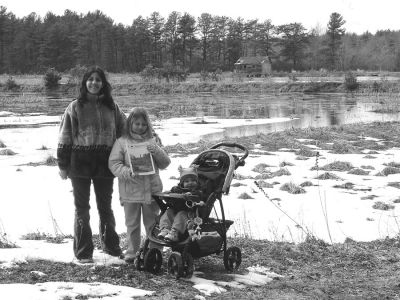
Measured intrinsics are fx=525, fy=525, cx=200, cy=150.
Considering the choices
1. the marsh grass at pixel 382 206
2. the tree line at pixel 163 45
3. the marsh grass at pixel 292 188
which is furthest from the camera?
the tree line at pixel 163 45

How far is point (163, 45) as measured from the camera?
97.3m

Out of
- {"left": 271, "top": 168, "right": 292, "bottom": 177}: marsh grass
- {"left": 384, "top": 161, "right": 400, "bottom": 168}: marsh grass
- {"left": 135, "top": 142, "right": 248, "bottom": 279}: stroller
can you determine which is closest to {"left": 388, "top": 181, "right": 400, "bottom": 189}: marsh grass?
{"left": 384, "top": 161, "right": 400, "bottom": 168}: marsh grass

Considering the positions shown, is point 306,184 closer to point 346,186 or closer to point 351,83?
point 346,186

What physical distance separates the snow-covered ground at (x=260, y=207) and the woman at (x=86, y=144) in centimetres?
39

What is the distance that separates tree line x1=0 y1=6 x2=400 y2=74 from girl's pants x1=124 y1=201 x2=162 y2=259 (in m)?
83.9

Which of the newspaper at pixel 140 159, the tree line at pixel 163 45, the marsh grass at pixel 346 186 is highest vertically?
the tree line at pixel 163 45

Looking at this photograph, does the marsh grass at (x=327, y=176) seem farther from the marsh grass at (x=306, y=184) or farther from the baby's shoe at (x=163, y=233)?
the baby's shoe at (x=163, y=233)

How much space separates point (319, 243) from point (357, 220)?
5.40 ft

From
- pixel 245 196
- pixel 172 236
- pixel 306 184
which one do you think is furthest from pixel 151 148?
pixel 306 184

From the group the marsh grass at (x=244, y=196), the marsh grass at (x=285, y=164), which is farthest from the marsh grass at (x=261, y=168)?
the marsh grass at (x=244, y=196)

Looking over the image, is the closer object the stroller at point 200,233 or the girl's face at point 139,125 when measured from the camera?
the stroller at point 200,233

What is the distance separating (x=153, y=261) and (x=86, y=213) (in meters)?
0.92

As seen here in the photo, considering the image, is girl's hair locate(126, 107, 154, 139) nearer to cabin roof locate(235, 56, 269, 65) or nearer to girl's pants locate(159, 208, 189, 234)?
girl's pants locate(159, 208, 189, 234)

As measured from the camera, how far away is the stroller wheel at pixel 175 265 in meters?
4.62
